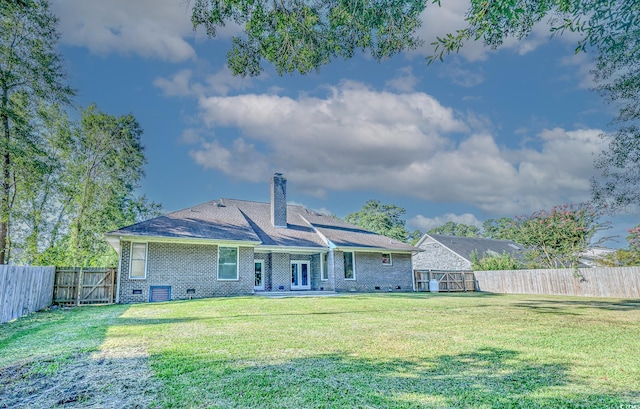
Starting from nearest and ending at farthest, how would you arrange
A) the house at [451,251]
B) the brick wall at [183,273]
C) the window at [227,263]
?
the brick wall at [183,273] < the window at [227,263] < the house at [451,251]

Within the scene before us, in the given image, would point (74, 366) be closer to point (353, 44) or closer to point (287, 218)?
point (353, 44)

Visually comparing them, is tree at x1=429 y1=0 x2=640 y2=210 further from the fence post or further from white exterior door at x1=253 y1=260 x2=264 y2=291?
white exterior door at x1=253 y1=260 x2=264 y2=291

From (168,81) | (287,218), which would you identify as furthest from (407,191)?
(168,81)

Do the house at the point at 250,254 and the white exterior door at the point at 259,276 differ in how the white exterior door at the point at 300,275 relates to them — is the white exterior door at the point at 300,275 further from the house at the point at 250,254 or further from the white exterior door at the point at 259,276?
the white exterior door at the point at 259,276

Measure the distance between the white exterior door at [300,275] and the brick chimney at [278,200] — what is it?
2624 millimetres

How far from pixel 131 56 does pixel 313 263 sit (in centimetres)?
1449

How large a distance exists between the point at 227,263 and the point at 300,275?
5.44 m

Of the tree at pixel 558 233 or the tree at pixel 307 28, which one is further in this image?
the tree at pixel 558 233

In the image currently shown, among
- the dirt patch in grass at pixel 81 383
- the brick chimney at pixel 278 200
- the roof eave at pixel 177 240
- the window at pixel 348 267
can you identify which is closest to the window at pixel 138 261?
the roof eave at pixel 177 240

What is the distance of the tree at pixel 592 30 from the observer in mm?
4152

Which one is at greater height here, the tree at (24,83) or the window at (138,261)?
the tree at (24,83)

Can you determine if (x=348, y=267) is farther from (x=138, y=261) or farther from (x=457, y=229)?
(x=457, y=229)

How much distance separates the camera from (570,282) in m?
18.6

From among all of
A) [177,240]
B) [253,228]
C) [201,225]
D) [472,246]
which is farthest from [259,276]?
[472,246]
